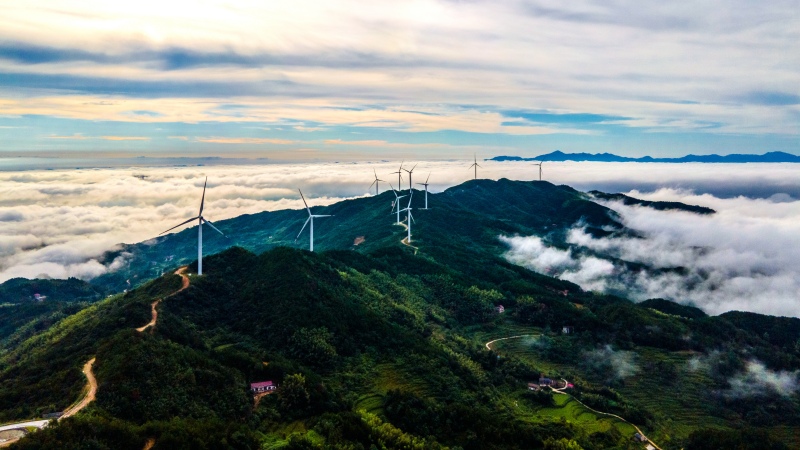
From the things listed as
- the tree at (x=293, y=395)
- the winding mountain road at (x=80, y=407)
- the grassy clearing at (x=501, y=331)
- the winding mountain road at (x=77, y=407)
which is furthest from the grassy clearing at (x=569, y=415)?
the winding mountain road at (x=77, y=407)

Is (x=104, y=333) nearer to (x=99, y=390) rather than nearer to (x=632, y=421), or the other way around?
(x=99, y=390)

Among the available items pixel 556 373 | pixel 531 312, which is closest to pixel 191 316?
pixel 556 373

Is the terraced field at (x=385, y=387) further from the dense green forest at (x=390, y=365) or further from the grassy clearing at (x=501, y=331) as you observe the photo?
the grassy clearing at (x=501, y=331)

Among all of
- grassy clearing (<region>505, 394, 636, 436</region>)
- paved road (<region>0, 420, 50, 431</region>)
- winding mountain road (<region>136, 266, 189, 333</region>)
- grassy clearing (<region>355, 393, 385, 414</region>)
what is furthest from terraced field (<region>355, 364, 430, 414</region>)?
paved road (<region>0, 420, 50, 431</region>)

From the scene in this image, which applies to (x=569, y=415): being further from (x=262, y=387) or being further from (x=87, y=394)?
(x=87, y=394)

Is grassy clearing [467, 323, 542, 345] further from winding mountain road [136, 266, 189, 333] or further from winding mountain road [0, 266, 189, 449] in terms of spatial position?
winding mountain road [0, 266, 189, 449]

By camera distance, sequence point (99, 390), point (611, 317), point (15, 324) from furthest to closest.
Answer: point (15, 324), point (611, 317), point (99, 390)

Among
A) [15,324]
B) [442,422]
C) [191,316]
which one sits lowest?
[15,324]
